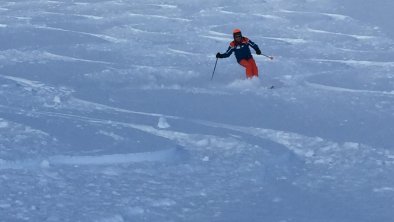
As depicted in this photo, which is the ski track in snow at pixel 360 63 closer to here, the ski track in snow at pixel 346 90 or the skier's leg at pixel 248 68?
the ski track in snow at pixel 346 90

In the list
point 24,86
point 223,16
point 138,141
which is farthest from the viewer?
point 223,16

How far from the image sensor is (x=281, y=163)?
228 inches

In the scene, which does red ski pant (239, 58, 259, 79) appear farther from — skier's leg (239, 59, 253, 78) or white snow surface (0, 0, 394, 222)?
white snow surface (0, 0, 394, 222)

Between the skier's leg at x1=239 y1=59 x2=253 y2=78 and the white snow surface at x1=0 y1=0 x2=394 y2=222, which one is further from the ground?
the skier's leg at x1=239 y1=59 x2=253 y2=78

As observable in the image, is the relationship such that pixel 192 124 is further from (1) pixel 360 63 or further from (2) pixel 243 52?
(1) pixel 360 63

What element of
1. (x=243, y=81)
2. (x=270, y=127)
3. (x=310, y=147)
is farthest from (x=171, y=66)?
(x=310, y=147)

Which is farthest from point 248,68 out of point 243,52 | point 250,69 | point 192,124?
point 192,124

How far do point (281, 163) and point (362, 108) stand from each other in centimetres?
217

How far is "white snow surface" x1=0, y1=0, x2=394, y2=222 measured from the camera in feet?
15.9

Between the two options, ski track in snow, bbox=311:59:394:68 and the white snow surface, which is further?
ski track in snow, bbox=311:59:394:68

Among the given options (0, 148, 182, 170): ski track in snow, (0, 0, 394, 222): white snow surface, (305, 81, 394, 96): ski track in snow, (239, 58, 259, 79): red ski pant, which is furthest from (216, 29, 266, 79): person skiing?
(0, 148, 182, 170): ski track in snow

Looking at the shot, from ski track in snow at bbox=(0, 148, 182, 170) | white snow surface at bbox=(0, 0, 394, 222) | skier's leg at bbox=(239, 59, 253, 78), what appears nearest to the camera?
white snow surface at bbox=(0, 0, 394, 222)

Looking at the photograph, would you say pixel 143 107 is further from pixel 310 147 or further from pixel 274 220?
pixel 274 220

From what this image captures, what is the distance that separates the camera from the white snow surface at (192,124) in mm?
4848
